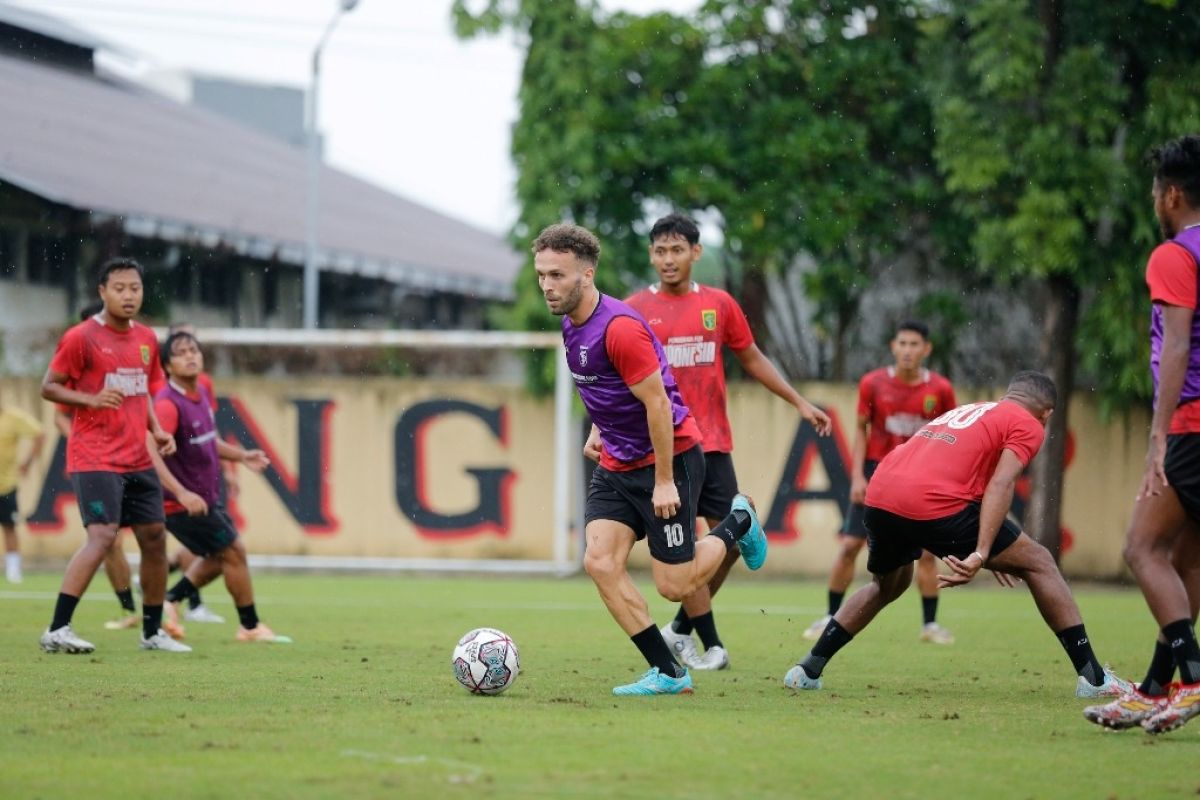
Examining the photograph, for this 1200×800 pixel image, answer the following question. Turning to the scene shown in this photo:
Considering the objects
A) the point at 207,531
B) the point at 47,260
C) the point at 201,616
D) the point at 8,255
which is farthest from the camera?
the point at 47,260

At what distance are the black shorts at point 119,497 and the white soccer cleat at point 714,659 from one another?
3780mm

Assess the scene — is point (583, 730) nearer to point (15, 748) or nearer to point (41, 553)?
point (15, 748)

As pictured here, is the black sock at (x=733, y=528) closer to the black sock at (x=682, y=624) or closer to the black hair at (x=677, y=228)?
the black sock at (x=682, y=624)

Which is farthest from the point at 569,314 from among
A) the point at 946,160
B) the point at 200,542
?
the point at 946,160

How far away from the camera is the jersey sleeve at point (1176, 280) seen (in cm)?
690

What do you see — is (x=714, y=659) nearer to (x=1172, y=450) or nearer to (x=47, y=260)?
(x=1172, y=450)

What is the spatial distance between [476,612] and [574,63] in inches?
347

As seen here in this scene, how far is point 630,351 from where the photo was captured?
791 centimetres

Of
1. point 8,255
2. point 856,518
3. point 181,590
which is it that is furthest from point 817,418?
point 8,255

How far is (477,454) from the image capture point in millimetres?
21031

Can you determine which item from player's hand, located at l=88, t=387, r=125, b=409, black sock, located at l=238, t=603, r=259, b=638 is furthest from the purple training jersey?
black sock, located at l=238, t=603, r=259, b=638

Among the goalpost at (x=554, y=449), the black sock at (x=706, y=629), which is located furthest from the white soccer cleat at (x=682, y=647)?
the goalpost at (x=554, y=449)

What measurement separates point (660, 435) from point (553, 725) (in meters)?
1.61

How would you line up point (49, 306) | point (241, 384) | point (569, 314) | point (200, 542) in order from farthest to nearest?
point (49, 306) < point (241, 384) < point (200, 542) < point (569, 314)
